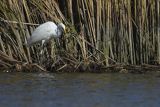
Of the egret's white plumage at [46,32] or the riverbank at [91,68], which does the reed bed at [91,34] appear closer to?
the riverbank at [91,68]

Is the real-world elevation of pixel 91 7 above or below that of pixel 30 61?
above

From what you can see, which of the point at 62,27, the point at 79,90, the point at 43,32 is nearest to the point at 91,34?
the point at 62,27

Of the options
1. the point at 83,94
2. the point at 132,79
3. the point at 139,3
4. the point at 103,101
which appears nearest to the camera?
the point at 103,101

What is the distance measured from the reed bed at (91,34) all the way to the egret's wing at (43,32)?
0.53 ft

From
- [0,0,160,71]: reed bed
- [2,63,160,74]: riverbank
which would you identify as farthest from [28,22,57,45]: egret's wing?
[2,63,160,74]: riverbank

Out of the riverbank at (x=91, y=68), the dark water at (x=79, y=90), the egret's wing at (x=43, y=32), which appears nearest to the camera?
the dark water at (x=79, y=90)

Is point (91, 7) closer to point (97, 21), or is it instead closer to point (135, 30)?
point (97, 21)

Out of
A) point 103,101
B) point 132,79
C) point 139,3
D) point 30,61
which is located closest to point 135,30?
point 139,3

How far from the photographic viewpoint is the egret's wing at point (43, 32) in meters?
9.88

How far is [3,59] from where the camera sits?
9.84 metres

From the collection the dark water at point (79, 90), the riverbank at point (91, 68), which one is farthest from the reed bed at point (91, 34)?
the dark water at point (79, 90)

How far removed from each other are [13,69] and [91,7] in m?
1.72

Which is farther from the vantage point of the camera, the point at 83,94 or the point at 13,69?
the point at 13,69

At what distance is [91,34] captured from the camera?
10.0 metres
